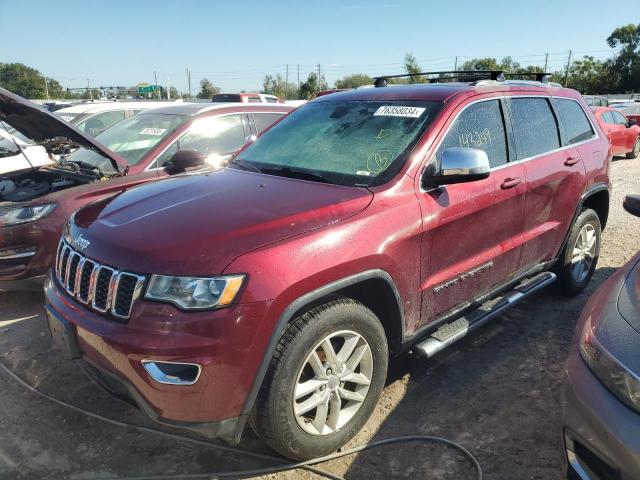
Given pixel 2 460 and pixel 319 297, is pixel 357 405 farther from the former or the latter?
pixel 2 460

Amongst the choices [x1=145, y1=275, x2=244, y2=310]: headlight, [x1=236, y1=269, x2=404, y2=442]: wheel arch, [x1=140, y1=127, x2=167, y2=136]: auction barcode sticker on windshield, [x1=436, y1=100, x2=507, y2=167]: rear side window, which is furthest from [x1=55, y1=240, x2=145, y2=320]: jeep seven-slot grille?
[x1=140, y1=127, x2=167, y2=136]: auction barcode sticker on windshield

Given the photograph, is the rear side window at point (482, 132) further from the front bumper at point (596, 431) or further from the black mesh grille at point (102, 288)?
the black mesh grille at point (102, 288)

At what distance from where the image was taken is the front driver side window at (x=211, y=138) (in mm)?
5320

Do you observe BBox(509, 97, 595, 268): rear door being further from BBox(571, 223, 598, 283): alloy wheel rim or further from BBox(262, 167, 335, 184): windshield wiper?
BBox(262, 167, 335, 184): windshield wiper

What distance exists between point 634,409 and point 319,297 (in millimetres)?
1284

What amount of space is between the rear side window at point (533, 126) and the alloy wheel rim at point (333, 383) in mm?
1980

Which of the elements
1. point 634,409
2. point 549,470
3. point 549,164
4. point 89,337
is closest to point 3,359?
point 89,337

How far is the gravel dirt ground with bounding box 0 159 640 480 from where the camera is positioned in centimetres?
260

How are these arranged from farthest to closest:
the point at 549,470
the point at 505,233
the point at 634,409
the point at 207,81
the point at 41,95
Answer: the point at 41,95 → the point at 207,81 → the point at 505,233 → the point at 549,470 → the point at 634,409

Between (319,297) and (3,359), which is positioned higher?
(319,297)

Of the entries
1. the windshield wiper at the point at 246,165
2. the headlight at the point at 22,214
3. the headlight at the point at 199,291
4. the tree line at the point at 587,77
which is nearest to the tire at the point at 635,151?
the windshield wiper at the point at 246,165

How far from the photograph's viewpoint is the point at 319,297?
92.0 inches

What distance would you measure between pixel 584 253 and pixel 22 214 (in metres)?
4.93

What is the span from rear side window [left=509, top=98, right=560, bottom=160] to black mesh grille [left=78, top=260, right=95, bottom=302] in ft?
9.46
